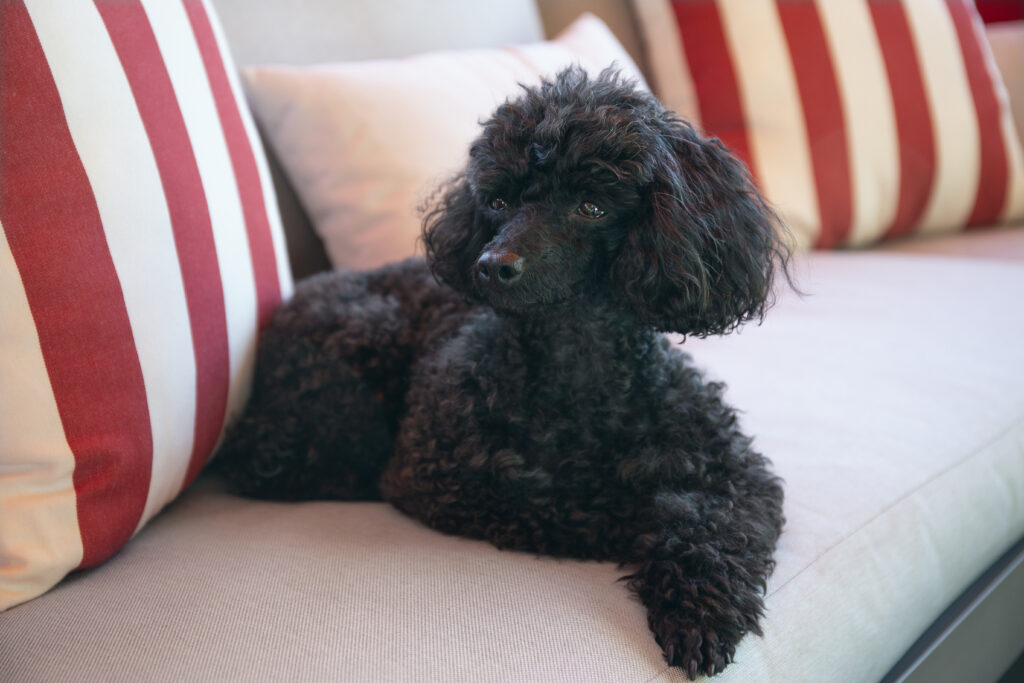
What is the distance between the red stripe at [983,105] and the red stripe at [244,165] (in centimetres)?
183

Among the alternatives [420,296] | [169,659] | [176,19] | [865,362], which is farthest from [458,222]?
[865,362]

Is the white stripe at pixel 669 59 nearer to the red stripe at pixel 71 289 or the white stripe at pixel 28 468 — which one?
the red stripe at pixel 71 289

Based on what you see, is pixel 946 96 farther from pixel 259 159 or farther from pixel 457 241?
pixel 259 159

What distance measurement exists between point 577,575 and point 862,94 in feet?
5.17

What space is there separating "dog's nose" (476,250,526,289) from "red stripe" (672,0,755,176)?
1.26 metres

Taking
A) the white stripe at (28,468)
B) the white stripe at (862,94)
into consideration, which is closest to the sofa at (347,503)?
the white stripe at (28,468)

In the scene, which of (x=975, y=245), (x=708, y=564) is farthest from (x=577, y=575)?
(x=975, y=245)

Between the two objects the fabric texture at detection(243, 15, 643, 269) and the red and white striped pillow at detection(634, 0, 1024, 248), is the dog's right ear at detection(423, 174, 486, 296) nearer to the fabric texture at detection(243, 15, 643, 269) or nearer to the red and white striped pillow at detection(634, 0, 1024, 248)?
the fabric texture at detection(243, 15, 643, 269)

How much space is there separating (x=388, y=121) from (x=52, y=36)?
2.09ft

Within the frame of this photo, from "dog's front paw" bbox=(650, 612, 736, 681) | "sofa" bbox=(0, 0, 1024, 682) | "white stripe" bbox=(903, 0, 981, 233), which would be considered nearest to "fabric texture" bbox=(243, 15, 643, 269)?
"sofa" bbox=(0, 0, 1024, 682)

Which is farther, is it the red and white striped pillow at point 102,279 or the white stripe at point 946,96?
the white stripe at point 946,96

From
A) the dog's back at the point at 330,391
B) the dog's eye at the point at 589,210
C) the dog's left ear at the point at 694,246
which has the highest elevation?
the dog's eye at the point at 589,210

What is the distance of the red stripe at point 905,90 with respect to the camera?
1.98 m

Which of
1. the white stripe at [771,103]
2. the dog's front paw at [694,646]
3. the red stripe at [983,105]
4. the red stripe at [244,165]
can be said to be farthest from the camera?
the red stripe at [983,105]
